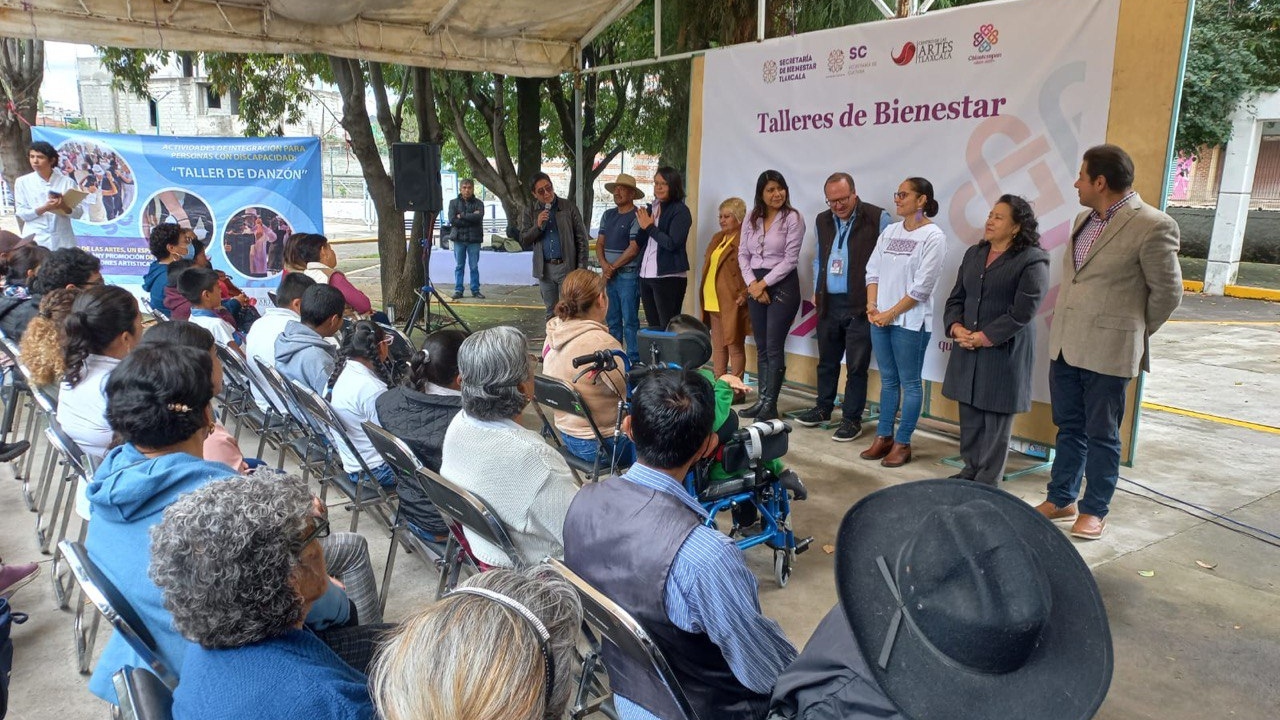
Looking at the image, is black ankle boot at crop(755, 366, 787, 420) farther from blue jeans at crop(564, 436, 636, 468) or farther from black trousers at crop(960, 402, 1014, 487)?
blue jeans at crop(564, 436, 636, 468)

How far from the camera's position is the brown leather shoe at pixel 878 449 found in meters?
4.91

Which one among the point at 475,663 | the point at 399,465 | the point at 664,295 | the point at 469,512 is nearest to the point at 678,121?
the point at 664,295

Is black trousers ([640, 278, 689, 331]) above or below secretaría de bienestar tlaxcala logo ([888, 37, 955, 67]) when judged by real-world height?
below

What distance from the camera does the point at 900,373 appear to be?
4801mm

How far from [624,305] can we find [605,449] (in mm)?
3438

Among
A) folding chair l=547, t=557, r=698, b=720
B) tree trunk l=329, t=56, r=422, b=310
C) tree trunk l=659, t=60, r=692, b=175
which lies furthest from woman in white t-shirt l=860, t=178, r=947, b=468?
tree trunk l=659, t=60, r=692, b=175

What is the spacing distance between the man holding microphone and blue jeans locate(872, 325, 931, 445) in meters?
3.08

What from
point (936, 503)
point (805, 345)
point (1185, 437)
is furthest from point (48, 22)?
point (1185, 437)

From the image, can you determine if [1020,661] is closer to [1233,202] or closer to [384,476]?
[384,476]

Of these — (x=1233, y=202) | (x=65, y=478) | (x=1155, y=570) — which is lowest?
(x=1155, y=570)

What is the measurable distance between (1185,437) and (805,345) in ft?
8.34

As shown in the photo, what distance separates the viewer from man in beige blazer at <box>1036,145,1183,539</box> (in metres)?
3.48

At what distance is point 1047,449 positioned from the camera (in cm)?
480

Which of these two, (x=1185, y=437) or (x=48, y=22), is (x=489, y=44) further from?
(x=1185, y=437)
